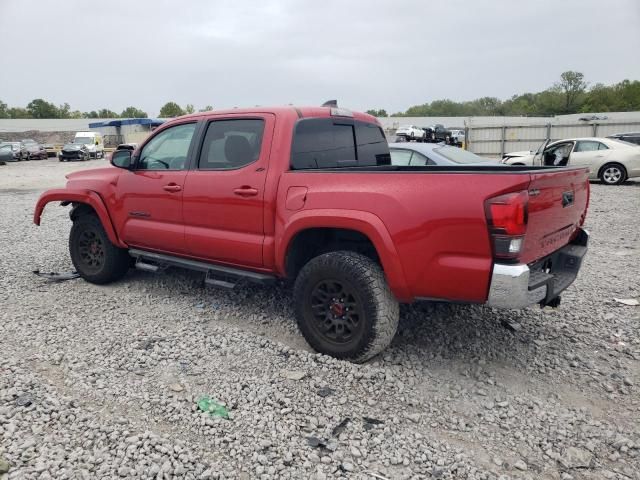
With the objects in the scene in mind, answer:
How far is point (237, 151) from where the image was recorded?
421 centimetres

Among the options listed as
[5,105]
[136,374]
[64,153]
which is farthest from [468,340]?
[5,105]

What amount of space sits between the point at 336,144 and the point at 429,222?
164cm

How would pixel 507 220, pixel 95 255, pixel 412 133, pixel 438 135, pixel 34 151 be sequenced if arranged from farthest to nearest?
pixel 412 133 → pixel 438 135 → pixel 34 151 → pixel 95 255 → pixel 507 220

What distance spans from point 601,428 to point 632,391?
2.00 ft

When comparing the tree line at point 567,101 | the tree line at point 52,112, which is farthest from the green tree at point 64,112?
the tree line at point 567,101

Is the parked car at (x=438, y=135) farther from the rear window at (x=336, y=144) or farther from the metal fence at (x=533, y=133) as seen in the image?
the rear window at (x=336, y=144)

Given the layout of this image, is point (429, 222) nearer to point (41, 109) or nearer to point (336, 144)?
point (336, 144)

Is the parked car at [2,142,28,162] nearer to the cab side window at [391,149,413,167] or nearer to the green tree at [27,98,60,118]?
the cab side window at [391,149,413,167]

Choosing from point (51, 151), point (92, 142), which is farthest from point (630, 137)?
point (51, 151)

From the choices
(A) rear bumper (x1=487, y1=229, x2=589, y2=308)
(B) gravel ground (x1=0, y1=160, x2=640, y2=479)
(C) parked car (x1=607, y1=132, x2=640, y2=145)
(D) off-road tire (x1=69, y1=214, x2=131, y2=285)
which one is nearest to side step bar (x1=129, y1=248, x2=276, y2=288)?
(D) off-road tire (x1=69, y1=214, x2=131, y2=285)

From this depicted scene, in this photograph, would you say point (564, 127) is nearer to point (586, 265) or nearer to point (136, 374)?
point (586, 265)

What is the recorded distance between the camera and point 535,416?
9.98ft

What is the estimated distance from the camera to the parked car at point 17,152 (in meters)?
32.6

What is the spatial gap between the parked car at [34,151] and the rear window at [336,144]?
36.8 meters
